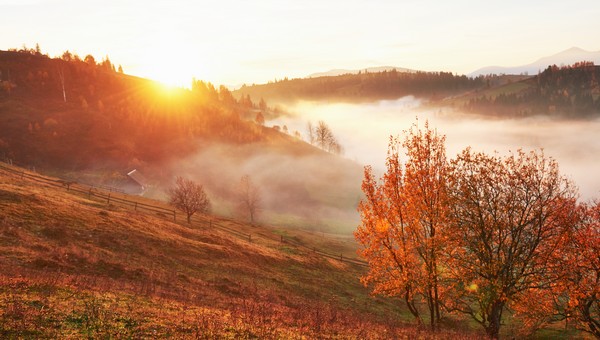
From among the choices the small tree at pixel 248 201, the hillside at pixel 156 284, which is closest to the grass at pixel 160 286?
the hillside at pixel 156 284

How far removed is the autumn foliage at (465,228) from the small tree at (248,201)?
88.5 meters

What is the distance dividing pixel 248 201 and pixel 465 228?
303ft

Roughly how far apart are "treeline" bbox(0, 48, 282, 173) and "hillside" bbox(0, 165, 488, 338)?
235 feet

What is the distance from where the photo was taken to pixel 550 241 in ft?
87.0

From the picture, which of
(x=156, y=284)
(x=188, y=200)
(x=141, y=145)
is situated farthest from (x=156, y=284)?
(x=141, y=145)

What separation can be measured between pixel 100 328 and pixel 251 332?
20.7ft

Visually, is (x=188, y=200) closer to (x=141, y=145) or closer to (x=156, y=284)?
(x=156, y=284)

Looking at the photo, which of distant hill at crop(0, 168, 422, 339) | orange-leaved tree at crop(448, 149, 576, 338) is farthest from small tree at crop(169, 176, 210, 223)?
orange-leaved tree at crop(448, 149, 576, 338)

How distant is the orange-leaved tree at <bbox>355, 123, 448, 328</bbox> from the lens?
24.3 meters

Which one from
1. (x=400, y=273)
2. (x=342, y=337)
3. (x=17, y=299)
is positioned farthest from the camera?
(x=400, y=273)

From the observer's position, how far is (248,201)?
114 meters

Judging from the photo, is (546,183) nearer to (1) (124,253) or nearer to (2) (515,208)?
(2) (515,208)

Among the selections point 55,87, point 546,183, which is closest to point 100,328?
point 546,183

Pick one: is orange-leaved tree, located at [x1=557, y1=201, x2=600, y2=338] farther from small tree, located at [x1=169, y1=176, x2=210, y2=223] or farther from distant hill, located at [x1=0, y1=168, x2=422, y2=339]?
small tree, located at [x1=169, y1=176, x2=210, y2=223]
